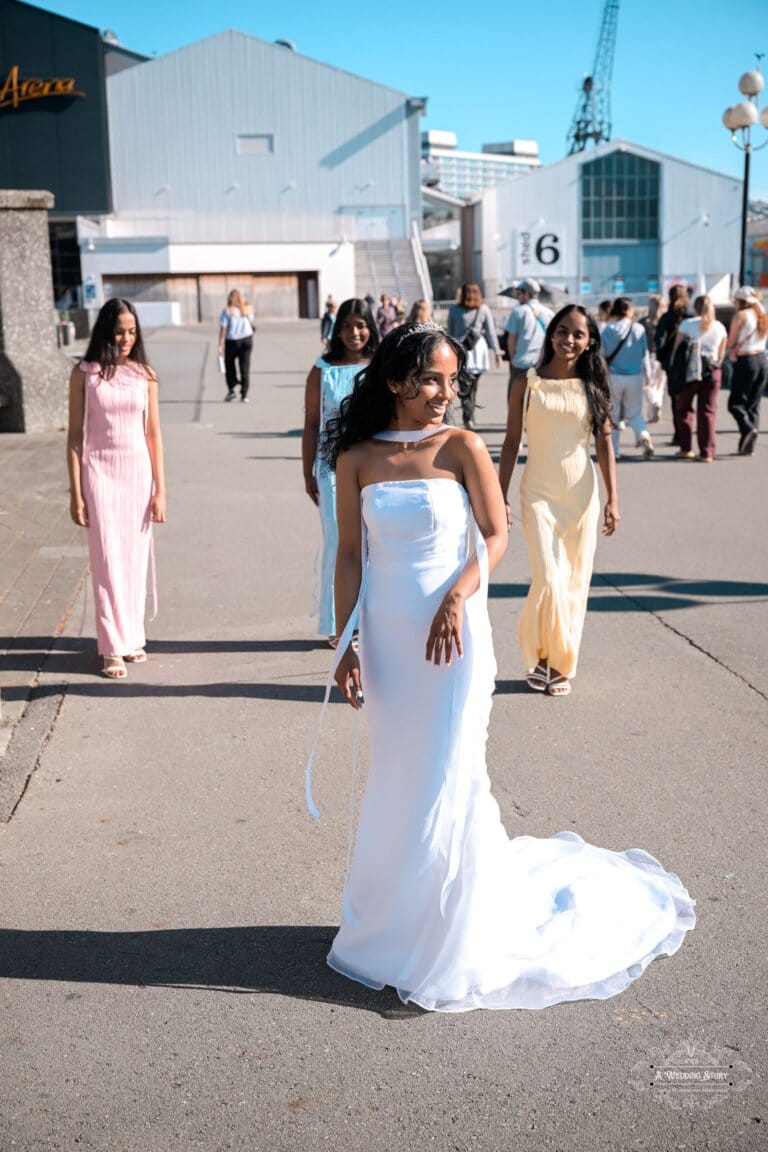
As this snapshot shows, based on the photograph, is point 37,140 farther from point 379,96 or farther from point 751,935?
point 751,935

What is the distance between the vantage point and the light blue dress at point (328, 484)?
21.0ft

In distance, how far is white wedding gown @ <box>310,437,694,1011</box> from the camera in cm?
334

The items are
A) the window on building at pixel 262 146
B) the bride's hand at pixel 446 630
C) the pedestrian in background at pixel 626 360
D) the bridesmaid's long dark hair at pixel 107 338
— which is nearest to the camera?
the bride's hand at pixel 446 630

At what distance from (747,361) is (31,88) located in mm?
56034

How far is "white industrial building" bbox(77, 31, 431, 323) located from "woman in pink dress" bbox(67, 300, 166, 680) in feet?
181

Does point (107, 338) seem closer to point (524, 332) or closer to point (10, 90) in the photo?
point (524, 332)

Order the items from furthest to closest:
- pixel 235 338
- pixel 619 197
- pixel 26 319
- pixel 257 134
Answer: pixel 619 197, pixel 257 134, pixel 235 338, pixel 26 319

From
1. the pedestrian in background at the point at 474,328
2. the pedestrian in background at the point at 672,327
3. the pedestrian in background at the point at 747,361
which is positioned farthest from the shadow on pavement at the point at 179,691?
the pedestrian in background at the point at 474,328

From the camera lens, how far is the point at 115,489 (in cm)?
654

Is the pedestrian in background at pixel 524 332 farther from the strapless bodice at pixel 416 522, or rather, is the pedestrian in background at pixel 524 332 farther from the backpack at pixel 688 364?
the strapless bodice at pixel 416 522

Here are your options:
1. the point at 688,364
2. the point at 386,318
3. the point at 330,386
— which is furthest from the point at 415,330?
the point at 386,318

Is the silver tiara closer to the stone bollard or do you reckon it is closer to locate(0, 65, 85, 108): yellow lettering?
the stone bollard

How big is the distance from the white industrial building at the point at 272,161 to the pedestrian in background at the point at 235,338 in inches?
1572

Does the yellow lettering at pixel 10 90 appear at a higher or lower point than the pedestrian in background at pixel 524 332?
higher
